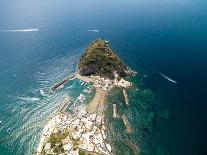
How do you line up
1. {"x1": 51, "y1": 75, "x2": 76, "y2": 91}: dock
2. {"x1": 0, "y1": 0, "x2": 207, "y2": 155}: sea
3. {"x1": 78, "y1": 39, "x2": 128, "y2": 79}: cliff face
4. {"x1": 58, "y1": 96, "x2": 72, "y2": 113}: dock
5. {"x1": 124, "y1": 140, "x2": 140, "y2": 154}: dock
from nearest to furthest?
{"x1": 124, "y1": 140, "x2": 140, "y2": 154}: dock
{"x1": 0, "y1": 0, "x2": 207, "y2": 155}: sea
{"x1": 58, "y1": 96, "x2": 72, "y2": 113}: dock
{"x1": 51, "y1": 75, "x2": 76, "y2": 91}: dock
{"x1": 78, "y1": 39, "x2": 128, "y2": 79}: cliff face

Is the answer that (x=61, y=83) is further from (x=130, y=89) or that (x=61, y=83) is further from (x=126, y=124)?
(x=126, y=124)

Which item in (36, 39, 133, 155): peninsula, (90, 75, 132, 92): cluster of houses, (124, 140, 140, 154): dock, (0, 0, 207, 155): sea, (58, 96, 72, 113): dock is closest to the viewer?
(36, 39, 133, 155): peninsula

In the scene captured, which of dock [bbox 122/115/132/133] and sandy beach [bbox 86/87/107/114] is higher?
dock [bbox 122/115/132/133]

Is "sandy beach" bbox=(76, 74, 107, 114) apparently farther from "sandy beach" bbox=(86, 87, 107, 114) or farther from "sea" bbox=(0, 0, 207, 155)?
"sea" bbox=(0, 0, 207, 155)

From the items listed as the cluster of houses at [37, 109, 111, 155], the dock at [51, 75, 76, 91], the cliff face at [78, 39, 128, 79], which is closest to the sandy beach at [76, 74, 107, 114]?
the cluster of houses at [37, 109, 111, 155]

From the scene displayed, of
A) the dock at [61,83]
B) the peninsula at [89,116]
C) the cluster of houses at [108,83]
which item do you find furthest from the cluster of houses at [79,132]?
the dock at [61,83]

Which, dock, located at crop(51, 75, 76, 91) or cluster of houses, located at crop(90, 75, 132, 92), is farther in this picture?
dock, located at crop(51, 75, 76, 91)

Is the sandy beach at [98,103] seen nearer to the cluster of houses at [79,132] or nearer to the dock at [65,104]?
the cluster of houses at [79,132]

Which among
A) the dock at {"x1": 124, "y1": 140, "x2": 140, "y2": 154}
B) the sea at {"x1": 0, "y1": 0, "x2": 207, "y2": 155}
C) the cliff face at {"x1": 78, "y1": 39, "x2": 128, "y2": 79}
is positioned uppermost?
the cliff face at {"x1": 78, "y1": 39, "x2": 128, "y2": 79}

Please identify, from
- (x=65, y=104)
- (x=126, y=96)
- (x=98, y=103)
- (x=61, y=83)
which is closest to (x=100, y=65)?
(x=61, y=83)

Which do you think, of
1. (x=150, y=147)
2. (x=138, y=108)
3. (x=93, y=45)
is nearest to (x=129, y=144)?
(x=150, y=147)
